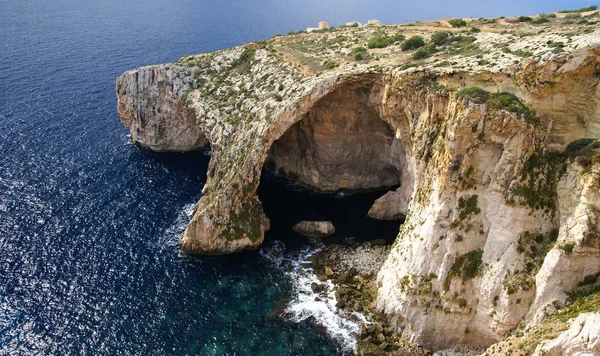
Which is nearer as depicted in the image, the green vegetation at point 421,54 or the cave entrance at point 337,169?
the green vegetation at point 421,54

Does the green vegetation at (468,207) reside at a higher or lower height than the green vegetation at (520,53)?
lower

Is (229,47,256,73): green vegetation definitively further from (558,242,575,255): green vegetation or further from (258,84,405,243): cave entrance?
(558,242,575,255): green vegetation

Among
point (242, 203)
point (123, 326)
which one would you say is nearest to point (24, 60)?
point (242, 203)

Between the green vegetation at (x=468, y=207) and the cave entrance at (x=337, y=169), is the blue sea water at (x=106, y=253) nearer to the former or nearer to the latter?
the cave entrance at (x=337, y=169)

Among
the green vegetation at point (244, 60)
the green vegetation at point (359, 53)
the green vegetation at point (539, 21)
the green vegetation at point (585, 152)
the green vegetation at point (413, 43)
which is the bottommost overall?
the green vegetation at point (585, 152)

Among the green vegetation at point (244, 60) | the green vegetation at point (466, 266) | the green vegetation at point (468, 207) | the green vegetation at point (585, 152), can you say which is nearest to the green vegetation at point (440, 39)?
the green vegetation at point (585, 152)

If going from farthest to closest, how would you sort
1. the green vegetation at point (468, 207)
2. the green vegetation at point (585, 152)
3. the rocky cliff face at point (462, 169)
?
the green vegetation at point (468, 207), the rocky cliff face at point (462, 169), the green vegetation at point (585, 152)

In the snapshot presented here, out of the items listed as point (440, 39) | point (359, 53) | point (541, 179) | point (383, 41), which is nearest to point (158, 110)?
point (359, 53)

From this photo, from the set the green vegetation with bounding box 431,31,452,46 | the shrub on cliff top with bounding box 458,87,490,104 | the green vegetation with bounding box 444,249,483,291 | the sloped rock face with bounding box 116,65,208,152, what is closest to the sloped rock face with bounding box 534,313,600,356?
the green vegetation with bounding box 444,249,483,291
